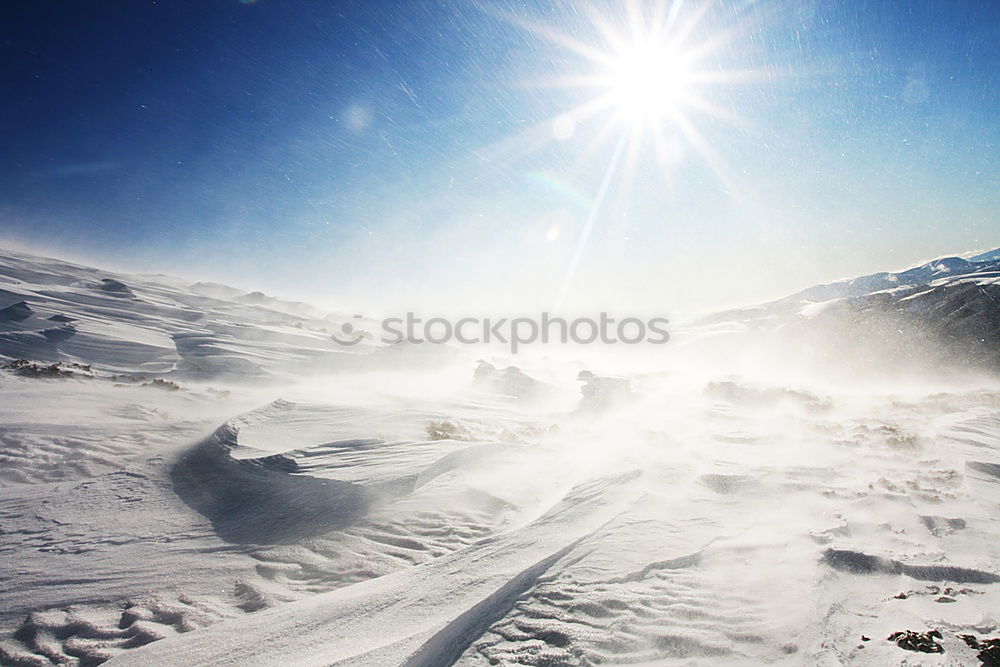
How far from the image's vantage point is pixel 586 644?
2742 millimetres

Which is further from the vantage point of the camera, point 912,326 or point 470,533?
point 912,326

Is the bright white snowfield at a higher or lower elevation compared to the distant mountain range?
lower

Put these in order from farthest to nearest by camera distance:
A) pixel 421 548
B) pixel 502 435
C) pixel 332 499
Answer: pixel 502 435, pixel 332 499, pixel 421 548

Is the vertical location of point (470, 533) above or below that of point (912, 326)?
below

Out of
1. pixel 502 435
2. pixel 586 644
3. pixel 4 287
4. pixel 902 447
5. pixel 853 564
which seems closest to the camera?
pixel 586 644

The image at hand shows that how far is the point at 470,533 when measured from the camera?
5262mm

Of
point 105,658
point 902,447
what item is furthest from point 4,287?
point 902,447

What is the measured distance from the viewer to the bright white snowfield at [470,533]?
2932mm

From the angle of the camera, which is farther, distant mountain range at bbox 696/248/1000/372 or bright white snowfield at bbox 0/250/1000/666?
distant mountain range at bbox 696/248/1000/372

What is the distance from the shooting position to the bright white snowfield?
293 cm

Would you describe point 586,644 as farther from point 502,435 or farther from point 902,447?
point 902,447

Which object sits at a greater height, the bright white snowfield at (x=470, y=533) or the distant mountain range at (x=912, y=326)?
the distant mountain range at (x=912, y=326)

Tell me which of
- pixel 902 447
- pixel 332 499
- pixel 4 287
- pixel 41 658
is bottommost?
pixel 41 658

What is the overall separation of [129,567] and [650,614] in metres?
5.54
